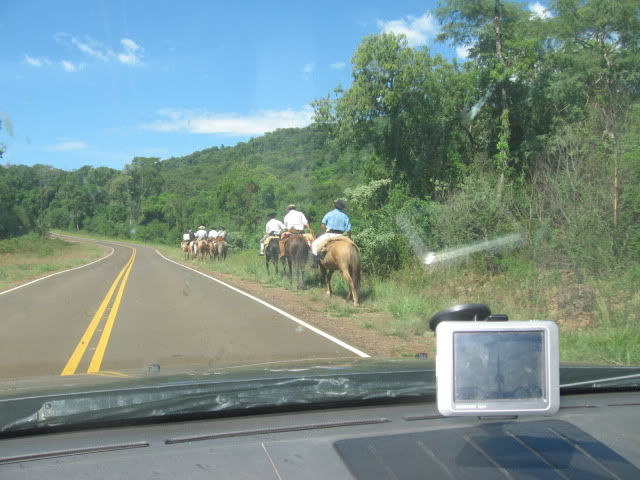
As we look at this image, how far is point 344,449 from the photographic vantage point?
2.45 metres

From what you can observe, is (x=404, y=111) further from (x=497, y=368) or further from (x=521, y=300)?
(x=497, y=368)

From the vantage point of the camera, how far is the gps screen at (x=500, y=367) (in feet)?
6.18

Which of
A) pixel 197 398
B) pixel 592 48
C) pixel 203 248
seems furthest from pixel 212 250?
pixel 197 398

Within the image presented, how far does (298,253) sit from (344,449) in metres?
15.5

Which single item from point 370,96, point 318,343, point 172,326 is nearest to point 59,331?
point 172,326

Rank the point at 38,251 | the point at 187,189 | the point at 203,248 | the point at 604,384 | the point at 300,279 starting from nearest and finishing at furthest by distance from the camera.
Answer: the point at 604,384 → the point at 300,279 → the point at 203,248 → the point at 38,251 → the point at 187,189

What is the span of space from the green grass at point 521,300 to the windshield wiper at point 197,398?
5142 millimetres

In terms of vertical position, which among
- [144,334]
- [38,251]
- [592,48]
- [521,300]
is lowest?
[38,251]

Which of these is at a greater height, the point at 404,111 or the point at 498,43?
the point at 498,43

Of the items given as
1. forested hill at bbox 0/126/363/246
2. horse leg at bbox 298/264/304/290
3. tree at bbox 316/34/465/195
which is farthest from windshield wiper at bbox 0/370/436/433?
forested hill at bbox 0/126/363/246

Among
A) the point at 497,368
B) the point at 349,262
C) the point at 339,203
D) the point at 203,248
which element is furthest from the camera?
the point at 203,248

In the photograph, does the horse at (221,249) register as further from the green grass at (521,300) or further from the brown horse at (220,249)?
the green grass at (521,300)

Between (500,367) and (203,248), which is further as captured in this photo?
(203,248)

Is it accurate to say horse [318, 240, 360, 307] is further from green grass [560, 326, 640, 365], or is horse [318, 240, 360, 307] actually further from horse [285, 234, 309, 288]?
green grass [560, 326, 640, 365]
